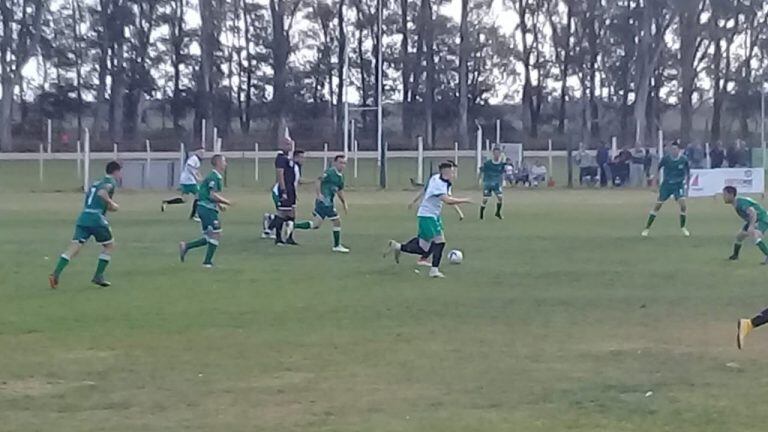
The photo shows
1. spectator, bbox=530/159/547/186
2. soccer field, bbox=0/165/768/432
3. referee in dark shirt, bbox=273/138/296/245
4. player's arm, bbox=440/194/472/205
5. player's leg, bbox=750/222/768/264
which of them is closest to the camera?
soccer field, bbox=0/165/768/432

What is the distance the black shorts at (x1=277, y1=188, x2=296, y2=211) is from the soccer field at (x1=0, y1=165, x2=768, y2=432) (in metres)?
0.81

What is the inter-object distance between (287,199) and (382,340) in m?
10.4

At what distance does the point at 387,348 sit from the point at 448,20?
209 feet

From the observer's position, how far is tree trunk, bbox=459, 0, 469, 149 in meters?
72.3

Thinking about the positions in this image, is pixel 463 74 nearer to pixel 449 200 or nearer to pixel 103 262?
pixel 449 200

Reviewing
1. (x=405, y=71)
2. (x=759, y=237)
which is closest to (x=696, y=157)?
(x=405, y=71)

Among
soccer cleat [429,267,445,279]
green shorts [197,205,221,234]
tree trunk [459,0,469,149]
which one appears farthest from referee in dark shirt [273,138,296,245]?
tree trunk [459,0,469,149]

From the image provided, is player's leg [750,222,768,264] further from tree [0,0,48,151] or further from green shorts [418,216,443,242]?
tree [0,0,48,151]

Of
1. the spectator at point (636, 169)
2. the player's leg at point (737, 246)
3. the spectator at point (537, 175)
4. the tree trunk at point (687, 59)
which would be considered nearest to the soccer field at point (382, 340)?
the player's leg at point (737, 246)

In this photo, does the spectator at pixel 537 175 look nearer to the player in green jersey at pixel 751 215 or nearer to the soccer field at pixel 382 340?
the soccer field at pixel 382 340

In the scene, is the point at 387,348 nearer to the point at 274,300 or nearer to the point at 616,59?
the point at 274,300

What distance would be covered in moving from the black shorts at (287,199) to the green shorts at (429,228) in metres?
4.76

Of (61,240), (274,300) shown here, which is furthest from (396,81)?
(274,300)

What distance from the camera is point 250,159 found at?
199 ft
